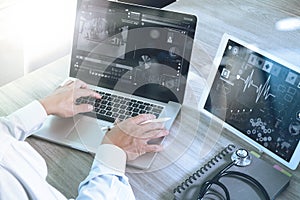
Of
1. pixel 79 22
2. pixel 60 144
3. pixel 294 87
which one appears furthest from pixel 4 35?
pixel 294 87

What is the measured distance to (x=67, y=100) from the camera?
1.17 meters

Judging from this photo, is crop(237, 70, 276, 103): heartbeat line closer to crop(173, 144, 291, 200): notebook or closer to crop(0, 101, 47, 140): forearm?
crop(173, 144, 291, 200): notebook

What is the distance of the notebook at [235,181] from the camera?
969 millimetres

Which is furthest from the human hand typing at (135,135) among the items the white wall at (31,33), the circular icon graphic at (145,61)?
the white wall at (31,33)

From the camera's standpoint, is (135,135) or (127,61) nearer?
(135,135)

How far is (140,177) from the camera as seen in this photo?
103cm

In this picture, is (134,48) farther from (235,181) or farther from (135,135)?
(235,181)

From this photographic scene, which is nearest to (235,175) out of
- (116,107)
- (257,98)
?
(257,98)

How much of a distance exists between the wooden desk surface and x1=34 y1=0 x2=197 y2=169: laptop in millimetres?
64

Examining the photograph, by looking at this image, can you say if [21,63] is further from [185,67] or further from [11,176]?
[11,176]

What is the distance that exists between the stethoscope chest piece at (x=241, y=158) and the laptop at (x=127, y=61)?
0.19m

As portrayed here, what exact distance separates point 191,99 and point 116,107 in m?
0.20

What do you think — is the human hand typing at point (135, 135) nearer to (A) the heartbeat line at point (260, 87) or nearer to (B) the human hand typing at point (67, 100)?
(B) the human hand typing at point (67, 100)

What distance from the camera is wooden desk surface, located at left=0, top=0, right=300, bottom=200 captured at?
1022 millimetres
